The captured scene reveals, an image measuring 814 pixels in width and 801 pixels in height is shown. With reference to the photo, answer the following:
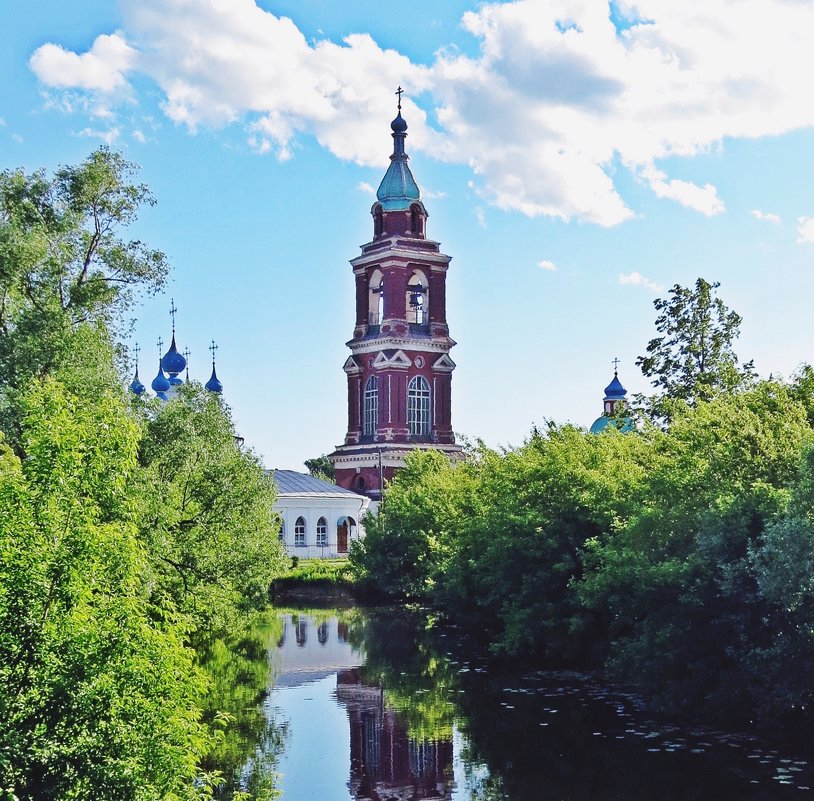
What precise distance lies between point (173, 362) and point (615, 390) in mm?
34245

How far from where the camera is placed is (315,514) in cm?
7788

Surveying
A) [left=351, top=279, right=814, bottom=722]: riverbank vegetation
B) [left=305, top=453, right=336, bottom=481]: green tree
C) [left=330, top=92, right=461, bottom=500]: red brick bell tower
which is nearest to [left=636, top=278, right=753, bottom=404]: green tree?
[left=351, top=279, right=814, bottom=722]: riverbank vegetation

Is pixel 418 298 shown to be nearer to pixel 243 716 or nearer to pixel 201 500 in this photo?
pixel 201 500

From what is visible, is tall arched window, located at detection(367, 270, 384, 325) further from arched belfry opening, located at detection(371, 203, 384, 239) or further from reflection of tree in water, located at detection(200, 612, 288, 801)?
reflection of tree in water, located at detection(200, 612, 288, 801)

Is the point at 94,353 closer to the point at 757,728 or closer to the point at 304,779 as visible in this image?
the point at 304,779

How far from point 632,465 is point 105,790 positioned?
24.7m

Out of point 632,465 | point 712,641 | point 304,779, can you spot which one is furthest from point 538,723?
point 632,465

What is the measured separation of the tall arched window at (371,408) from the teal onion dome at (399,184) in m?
12.6

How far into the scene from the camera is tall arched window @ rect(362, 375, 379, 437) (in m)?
80.6

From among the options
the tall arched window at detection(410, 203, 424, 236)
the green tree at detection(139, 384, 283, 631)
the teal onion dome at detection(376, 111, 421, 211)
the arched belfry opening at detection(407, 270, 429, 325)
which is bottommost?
the green tree at detection(139, 384, 283, 631)

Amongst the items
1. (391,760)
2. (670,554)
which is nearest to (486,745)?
(391,760)

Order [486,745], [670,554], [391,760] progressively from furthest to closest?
[670,554] → [486,745] → [391,760]

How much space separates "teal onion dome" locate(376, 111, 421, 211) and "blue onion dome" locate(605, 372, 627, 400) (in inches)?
866

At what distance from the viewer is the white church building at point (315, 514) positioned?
253 feet
